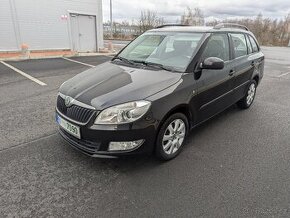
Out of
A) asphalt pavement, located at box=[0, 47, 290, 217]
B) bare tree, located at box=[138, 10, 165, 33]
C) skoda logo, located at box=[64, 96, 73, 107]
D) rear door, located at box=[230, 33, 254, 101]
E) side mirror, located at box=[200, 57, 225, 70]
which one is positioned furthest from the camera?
bare tree, located at box=[138, 10, 165, 33]

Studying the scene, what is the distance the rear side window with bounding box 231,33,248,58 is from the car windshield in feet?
3.47

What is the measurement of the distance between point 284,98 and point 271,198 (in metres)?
4.61

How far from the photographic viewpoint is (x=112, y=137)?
2.79 metres

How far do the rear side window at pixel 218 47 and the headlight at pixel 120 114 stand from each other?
1.51 m

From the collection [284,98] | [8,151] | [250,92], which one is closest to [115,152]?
[8,151]

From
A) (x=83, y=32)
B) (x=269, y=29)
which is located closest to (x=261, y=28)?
(x=269, y=29)

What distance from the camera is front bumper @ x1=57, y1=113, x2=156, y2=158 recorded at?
109 inches

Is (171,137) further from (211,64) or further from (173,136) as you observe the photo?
(211,64)

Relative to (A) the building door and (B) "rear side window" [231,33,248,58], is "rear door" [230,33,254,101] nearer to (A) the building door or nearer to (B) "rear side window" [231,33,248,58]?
(B) "rear side window" [231,33,248,58]

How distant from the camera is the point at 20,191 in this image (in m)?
2.71

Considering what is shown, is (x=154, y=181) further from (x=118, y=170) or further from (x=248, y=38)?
(x=248, y=38)

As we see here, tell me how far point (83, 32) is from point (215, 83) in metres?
13.0

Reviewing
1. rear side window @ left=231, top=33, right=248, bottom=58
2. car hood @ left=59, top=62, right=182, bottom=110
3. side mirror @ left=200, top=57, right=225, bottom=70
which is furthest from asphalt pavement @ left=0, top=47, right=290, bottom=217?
rear side window @ left=231, top=33, right=248, bottom=58

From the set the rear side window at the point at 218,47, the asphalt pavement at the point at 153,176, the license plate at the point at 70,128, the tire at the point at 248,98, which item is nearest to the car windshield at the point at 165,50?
the rear side window at the point at 218,47
